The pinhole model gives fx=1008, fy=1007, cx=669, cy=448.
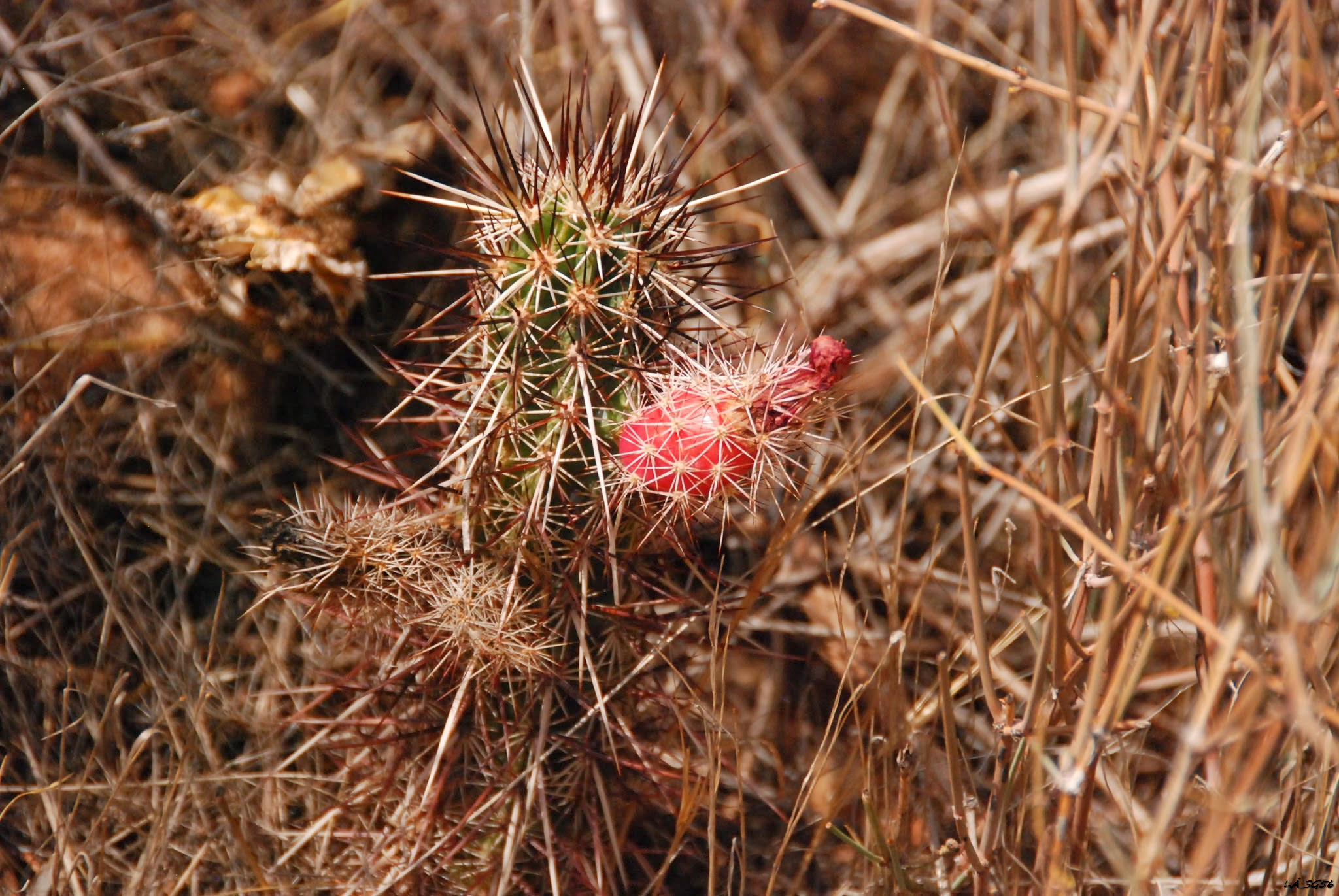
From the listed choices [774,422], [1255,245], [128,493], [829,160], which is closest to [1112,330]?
[774,422]

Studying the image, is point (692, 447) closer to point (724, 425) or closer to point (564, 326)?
point (724, 425)

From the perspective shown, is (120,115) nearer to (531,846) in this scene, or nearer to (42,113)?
(42,113)

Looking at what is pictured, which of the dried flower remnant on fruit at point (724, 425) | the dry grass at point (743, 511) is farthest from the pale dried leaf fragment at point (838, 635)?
the dried flower remnant on fruit at point (724, 425)

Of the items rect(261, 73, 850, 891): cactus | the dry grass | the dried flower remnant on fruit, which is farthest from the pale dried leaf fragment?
the dried flower remnant on fruit

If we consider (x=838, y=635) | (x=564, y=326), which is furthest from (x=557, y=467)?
(x=838, y=635)

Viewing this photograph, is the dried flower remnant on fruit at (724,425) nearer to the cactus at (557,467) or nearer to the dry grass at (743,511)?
the cactus at (557,467)

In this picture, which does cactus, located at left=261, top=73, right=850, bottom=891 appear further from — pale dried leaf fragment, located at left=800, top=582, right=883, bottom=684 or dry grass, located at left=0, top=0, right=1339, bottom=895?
pale dried leaf fragment, located at left=800, top=582, right=883, bottom=684

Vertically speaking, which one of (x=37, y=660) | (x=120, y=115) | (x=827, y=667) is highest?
(x=120, y=115)
